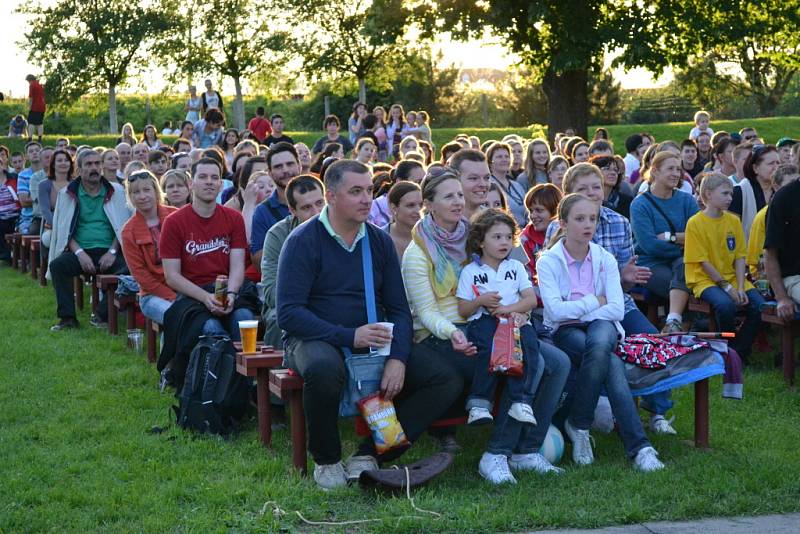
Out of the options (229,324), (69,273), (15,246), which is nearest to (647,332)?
(229,324)

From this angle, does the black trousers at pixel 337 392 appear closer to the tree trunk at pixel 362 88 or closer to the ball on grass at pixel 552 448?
the ball on grass at pixel 552 448

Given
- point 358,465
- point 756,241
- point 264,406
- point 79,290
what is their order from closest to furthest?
point 358,465
point 264,406
point 756,241
point 79,290

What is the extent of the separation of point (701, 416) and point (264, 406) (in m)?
2.55

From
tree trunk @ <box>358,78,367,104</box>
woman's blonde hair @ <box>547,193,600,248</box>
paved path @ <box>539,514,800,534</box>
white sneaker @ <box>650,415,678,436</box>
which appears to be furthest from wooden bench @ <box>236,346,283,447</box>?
tree trunk @ <box>358,78,367,104</box>

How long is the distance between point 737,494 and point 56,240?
305 inches

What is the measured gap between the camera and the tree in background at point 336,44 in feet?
123

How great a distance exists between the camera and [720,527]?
5145 mm

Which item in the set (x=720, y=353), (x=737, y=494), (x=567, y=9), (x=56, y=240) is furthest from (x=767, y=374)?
(x=567, y=9)

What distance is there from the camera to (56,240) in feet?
36.7

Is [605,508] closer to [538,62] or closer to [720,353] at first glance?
[720,353]

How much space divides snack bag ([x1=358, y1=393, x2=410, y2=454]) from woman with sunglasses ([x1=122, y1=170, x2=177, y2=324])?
2889 millimetres

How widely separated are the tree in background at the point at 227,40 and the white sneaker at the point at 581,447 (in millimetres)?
32610

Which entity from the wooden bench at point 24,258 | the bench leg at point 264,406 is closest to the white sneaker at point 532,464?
the bench leg at point 264,406

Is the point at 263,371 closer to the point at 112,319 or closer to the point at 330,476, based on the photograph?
the point at 330,476
